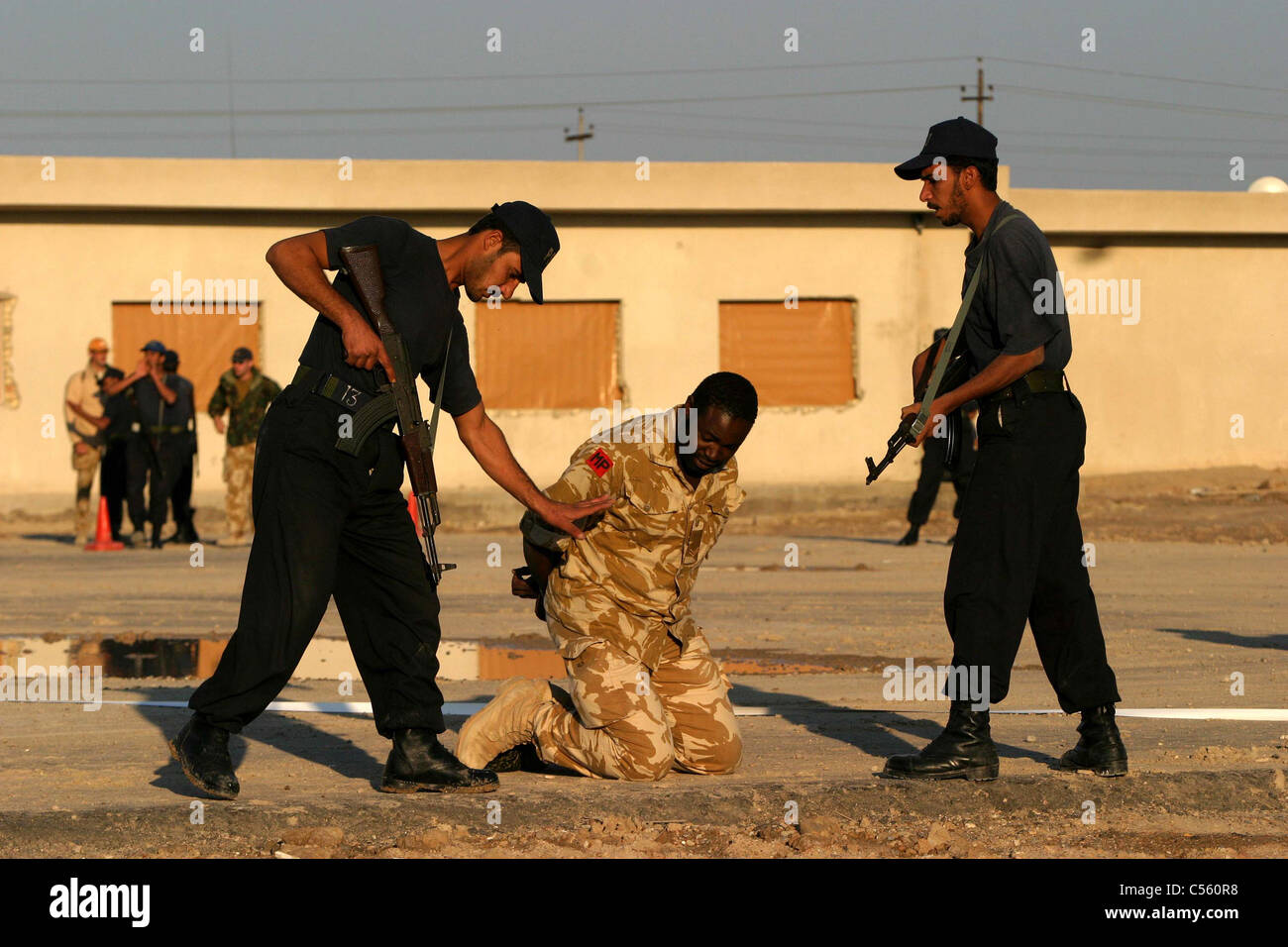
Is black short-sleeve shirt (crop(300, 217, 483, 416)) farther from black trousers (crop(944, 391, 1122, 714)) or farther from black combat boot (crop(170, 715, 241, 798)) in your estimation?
black trousers (crop(944, 391, 1122, 714))

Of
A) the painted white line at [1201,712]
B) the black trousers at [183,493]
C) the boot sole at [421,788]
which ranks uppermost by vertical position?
the black trousers at [183,493]

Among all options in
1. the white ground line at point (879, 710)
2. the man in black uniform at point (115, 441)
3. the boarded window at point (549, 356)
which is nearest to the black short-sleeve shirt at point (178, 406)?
the man in black uniform at point (115, 441)

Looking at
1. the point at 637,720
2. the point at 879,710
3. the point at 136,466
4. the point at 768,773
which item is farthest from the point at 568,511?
the point at 136,466

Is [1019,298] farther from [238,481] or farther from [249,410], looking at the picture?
[238,481]

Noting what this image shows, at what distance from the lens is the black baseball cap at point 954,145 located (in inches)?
225

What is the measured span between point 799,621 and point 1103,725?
17.1ft

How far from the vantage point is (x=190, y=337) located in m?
22.3

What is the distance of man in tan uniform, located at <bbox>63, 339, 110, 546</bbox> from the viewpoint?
17578 mm

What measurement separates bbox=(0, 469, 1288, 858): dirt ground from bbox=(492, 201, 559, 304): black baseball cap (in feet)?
5.37

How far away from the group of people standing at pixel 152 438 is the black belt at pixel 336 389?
1140 centimetres

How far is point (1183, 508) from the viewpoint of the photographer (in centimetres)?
2230

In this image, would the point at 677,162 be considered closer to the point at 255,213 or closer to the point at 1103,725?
the point at 255,213

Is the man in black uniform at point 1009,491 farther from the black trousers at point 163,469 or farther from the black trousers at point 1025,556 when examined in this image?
the black trousers at point 163,469

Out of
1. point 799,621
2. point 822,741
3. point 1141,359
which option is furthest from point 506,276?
point 1141,359
